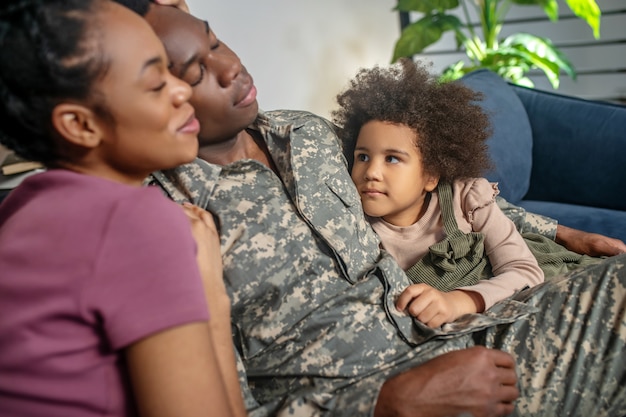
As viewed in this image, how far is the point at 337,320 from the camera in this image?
4.30 ft

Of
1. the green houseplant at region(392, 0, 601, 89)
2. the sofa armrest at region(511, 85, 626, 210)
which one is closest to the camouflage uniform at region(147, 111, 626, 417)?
the sofa armrest at region(511, 85, 626, 210)

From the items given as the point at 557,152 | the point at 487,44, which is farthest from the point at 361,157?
the point at 487,44

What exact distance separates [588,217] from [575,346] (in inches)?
35.5

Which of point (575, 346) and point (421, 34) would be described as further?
point (421, 34)

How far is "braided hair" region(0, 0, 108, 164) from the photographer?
84 centimetres

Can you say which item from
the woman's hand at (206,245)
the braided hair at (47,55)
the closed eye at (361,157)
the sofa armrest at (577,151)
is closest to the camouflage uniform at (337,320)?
the woman's hand at (206,245)

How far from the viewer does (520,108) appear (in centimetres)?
233

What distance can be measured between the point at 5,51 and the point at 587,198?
1963 mm

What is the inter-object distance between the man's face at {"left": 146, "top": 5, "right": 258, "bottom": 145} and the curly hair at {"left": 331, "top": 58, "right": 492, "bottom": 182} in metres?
0.38

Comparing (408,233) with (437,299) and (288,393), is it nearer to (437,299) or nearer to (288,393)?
(437,299)

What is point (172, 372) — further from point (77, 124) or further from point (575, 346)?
point (575, 346)

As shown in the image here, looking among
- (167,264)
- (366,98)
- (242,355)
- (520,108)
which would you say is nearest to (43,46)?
(167,264)

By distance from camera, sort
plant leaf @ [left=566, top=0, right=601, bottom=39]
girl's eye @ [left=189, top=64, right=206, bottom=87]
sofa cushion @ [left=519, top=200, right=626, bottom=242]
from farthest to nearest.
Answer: plant leaf @ [left=566, top=0, right=601, bottom=39] < sofa cushion @ [left=519, top=200, right=626, bottom=242] < girl's eye @ [left=189, top=64, right=206, bottom=87]

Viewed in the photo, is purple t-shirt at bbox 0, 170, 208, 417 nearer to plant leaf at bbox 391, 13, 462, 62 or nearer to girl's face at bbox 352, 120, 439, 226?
girl's face at bbox 352, 120, 439, 226
